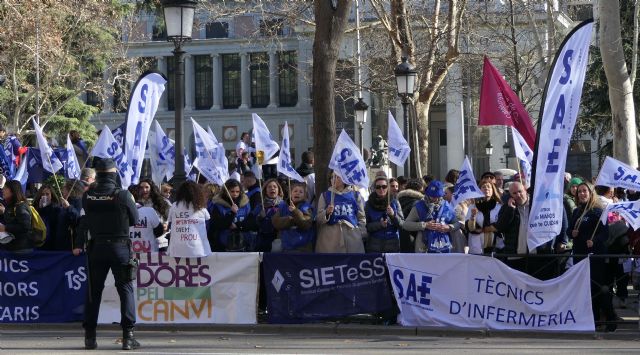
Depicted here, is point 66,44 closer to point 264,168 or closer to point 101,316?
point 264,168

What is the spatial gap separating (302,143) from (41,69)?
38597mm

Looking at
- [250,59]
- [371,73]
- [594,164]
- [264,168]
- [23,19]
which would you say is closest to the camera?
[264,168]

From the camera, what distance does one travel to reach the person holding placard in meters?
13.9

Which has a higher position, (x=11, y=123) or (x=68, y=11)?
(x=68, y=11)

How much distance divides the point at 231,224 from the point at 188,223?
109cm

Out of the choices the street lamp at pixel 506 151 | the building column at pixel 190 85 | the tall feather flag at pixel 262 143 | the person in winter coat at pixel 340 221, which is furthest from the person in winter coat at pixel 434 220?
the building column at pixel 190 85

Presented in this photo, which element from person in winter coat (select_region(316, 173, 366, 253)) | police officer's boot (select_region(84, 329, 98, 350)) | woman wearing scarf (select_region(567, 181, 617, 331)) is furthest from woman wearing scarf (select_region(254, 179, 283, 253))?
woman wearing scarf (select_region(567, 181, 617, 331))

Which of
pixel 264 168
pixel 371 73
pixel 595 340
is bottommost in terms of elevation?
pixel 595 340

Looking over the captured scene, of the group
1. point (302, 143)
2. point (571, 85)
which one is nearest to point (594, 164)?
point (302, 143)

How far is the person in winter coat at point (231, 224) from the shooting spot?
586 inches

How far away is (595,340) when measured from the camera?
43.1 ft

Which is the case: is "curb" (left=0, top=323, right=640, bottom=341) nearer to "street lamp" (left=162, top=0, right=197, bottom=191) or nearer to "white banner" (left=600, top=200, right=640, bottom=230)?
"white banner" (left=600, top=200, right=640, bottom=230)

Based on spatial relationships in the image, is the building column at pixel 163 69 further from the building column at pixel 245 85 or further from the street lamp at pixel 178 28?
the street lamp at pixel 178 28

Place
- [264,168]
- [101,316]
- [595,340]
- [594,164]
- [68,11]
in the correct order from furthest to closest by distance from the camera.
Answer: [594,164]
[68,11]
[264,168]
[101,316]
[595,340]
